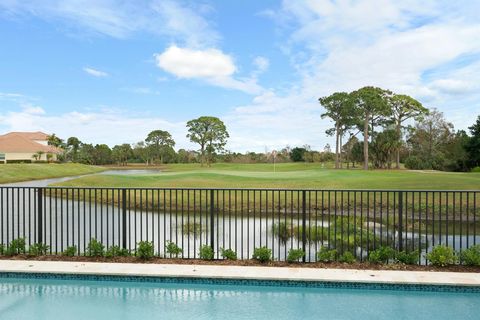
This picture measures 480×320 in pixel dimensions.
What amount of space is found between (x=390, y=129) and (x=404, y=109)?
8.77 feet

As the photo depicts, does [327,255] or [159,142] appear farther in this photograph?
[159,142]

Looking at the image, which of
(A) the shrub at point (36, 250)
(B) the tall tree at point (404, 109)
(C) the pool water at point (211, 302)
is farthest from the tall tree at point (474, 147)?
(A) the shrub at point (36, 250)

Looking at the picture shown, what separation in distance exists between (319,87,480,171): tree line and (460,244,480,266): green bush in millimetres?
34418

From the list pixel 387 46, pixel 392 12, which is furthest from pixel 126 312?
pixel 387 46

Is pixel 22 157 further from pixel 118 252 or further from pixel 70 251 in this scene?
pixel 118 252

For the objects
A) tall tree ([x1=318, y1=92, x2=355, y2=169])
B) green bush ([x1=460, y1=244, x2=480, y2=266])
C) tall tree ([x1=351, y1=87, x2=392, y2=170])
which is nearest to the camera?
green bush ([x1=460, y1=244, x2=480, y2=266])

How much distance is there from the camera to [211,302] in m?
4.75

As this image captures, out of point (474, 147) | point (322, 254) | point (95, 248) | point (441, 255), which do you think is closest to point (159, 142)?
point (474, 147)

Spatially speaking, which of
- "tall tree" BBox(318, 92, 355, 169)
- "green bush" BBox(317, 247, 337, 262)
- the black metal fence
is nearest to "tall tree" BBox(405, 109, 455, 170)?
"tall tree" BBox(318, 92, 355, 169)

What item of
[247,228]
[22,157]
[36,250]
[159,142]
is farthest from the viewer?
[22,157]

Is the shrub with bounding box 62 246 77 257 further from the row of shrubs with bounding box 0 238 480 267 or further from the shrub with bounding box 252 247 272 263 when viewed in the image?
the shrub with bounding box 252 247 272 263

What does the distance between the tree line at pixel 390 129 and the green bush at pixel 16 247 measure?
36011 millimetres

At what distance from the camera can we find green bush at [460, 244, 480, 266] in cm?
542

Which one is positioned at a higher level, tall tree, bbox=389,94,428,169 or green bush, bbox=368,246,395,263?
tall tree, bbox=389,94,428,169
